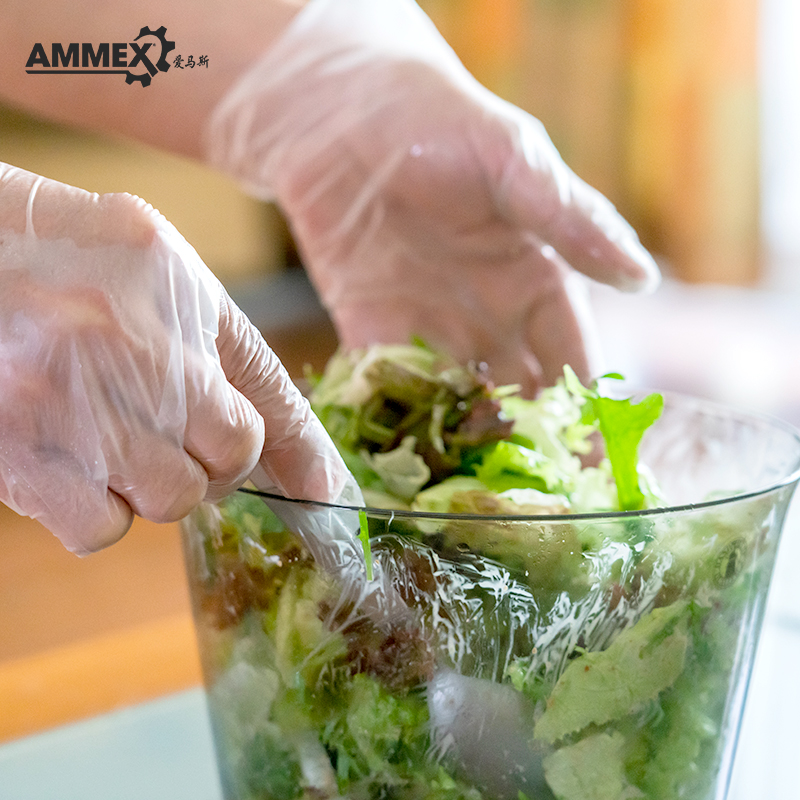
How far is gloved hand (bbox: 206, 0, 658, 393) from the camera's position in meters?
0.58

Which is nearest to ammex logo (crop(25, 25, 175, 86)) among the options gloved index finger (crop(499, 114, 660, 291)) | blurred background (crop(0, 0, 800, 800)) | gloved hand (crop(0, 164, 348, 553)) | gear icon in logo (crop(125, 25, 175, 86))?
gear icon in logo (crop(125, 25, 175, 86))

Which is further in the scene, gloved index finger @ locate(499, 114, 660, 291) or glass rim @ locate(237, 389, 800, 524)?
gloved index finger @ locate(499, 114, 660, 291)

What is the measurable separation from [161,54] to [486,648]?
0.99 ft

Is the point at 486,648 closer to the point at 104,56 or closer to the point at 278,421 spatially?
the point at 278,421

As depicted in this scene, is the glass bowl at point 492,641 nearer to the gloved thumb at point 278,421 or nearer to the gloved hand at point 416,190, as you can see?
the gloved thumb at point 278,421

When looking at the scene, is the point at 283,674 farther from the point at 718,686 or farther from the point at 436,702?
the point at 718,686

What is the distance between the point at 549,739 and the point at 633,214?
2.87 metres

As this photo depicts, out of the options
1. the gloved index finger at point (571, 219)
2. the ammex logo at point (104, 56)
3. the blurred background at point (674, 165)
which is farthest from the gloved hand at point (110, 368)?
the blurred background at point (674, 165)

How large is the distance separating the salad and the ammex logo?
0.67 ft

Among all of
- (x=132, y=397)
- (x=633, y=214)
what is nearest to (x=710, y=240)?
(x=633, y=214)

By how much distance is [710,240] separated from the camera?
2.78 metres

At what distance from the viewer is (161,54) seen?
409 mm

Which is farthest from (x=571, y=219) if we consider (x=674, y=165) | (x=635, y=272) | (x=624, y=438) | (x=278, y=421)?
(x=674, y=165)

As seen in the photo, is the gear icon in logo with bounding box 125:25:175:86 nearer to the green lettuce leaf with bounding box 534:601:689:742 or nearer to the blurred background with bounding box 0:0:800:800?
the green lettuce leaf with bounding box 534:601:689:742
